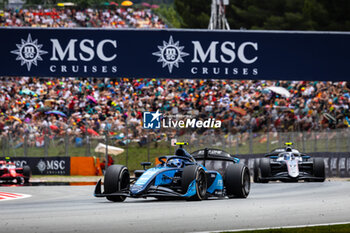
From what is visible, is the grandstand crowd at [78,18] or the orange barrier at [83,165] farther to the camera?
the grandstand crowd at [78,18]

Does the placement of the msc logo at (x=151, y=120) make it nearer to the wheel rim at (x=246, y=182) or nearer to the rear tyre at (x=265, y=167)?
the rear tyre at (x=265, y=167)

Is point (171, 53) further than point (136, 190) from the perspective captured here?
Yes

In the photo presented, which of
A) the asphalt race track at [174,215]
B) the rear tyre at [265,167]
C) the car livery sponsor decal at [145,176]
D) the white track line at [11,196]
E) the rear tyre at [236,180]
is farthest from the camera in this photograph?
the rear tyre at [265,167]

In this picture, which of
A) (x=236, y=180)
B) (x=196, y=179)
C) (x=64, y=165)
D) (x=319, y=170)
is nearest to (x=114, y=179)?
(x=196, y=179)

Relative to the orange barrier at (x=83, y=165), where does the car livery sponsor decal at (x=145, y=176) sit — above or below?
above

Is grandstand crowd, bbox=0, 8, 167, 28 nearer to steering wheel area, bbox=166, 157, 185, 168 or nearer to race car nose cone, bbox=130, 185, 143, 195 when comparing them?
steering wheel area, bbox=166, 157, 185, 168

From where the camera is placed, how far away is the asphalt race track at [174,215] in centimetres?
1045

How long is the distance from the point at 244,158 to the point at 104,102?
10143mm

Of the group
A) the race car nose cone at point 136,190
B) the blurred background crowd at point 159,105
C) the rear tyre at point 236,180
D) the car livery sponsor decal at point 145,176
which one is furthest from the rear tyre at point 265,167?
the race car nose cone at point 136,190

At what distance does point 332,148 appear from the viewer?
28547 mm

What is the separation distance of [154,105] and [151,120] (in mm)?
6759

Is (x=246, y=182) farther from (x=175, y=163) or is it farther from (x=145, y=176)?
(x=145, y=176)

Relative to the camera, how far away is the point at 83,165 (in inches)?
1216

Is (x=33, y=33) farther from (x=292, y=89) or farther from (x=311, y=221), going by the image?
(x=311, y=221)
